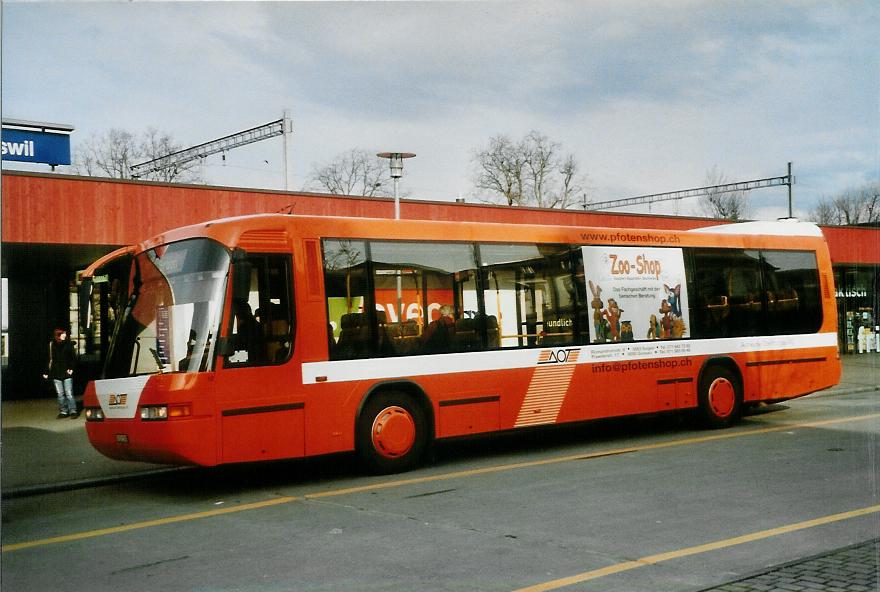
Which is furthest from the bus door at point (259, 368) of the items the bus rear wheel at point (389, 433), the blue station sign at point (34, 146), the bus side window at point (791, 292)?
the bus side window at point (791, 292)

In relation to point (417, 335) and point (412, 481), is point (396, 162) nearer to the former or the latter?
point (417, 335)

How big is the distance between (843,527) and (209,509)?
5.75m

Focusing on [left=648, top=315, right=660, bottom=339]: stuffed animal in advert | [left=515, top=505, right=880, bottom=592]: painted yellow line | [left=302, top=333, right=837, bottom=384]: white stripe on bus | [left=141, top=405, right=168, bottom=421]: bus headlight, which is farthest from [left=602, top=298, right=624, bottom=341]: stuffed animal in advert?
[left=141, top=405, right=168, bottom=421]: bus headlight

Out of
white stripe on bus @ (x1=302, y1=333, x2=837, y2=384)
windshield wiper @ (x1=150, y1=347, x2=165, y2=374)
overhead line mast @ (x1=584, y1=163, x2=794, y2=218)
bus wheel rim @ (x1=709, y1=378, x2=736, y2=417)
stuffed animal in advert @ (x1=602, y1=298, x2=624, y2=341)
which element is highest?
overhead line mast @ (x1=584, y1=163, x2=794, y2=218)

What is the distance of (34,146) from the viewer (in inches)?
450

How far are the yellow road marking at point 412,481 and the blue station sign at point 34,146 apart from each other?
5.18 m

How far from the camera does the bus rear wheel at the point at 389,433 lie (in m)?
10.7

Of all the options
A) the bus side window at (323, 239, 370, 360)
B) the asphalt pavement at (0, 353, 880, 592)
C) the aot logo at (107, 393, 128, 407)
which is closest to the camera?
the asphalt pavement at (0, 353, 880, 592)

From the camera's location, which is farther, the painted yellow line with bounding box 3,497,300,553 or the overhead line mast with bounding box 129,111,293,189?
the overhead line mast with bounding box 129,111,293,189

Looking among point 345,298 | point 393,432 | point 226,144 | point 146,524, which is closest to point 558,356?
point 393,432

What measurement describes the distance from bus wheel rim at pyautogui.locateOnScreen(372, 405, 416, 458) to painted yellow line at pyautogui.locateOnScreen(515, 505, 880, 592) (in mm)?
4777

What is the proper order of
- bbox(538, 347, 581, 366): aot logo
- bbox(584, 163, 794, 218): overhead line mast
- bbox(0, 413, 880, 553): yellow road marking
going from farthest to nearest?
bbox(584, 163, 794, 218): overhead line mast
bbox(538, 347, 581, 366): aot logo
bbox(0, 413, 880, 553): yellow road marking

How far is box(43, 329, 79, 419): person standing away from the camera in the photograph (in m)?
17.4

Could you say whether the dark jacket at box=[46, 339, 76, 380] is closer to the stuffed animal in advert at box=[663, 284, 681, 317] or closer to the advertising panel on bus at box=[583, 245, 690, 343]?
the advertising panel on bus at box=[583, 245, 690, 343]
